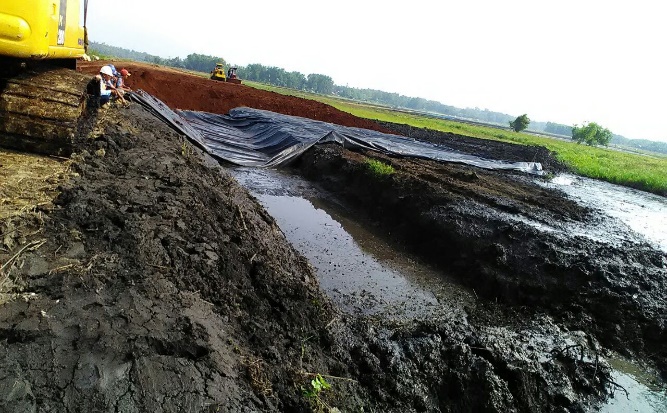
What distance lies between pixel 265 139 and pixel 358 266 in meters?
9.05

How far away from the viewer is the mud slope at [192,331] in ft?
7.80

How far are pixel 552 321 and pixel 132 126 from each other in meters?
7.93

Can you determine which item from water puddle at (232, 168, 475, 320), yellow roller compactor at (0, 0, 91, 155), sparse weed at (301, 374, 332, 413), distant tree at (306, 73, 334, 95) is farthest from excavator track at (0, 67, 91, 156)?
distant tree at (306, 73, 334, 95)

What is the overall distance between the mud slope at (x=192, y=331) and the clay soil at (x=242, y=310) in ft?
0.04

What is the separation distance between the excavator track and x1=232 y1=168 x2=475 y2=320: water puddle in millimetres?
3957

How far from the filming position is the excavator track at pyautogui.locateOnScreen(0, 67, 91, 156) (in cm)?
491

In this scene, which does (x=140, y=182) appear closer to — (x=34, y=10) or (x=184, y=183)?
(x=184, y=183)

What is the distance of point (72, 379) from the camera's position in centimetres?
223

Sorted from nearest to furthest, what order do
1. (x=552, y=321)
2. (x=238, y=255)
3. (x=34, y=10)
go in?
(x=34, y=10) → (x=238, y=255) → (x=552, y=321)

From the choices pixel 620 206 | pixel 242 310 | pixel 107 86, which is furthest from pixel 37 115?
Answer: pixel 620 206

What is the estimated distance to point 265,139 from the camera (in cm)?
1516

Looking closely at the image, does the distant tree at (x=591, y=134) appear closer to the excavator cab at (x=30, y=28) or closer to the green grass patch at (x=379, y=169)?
the green grass patch at (x=379, y=169)

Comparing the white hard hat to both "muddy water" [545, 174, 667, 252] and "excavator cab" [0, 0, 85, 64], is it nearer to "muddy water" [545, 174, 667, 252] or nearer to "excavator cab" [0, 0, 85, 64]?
"excavator cab" [0, 0, 85, 64]

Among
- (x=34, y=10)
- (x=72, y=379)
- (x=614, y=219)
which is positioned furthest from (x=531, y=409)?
(x=614, y=219)
